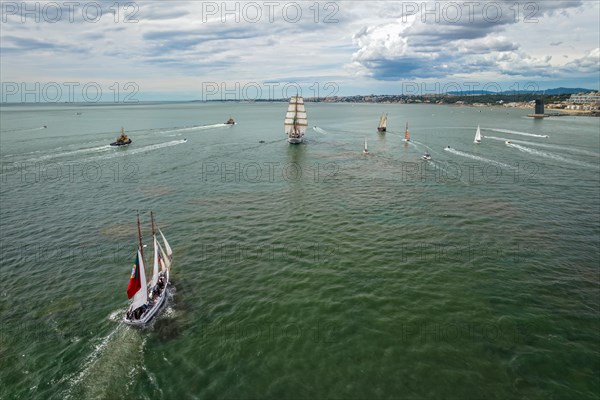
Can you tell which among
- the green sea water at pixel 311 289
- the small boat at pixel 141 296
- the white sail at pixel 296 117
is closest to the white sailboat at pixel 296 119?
Answer: the white sail at pixel 296 117

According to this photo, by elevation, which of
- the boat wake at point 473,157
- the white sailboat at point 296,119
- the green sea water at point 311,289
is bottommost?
the green sea water at point 311,289

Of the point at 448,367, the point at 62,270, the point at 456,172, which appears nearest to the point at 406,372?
the point at 448,367

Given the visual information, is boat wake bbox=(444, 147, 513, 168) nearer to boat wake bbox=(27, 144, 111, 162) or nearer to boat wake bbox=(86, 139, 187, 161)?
boat wake bbox=(86, 139, 187, 161)

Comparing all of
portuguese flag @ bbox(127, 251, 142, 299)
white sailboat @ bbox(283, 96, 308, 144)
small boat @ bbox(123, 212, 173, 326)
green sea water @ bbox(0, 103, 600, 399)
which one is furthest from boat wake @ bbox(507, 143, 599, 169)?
portuguese flag @ bbox(127, 251, 142, 299)

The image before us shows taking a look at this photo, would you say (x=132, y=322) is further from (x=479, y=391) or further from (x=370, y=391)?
(x=479, y=391)

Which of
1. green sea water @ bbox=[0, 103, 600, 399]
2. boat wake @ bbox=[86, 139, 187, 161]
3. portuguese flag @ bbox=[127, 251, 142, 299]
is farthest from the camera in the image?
boat wake @ bbox=[86, 139, 187, 161]

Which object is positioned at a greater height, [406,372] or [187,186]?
[187,186]

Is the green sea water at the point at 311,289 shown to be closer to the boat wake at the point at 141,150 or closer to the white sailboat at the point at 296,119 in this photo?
the boat wake at the point at 141,150

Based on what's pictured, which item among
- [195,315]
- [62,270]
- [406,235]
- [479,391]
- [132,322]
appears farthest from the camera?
[406,235]

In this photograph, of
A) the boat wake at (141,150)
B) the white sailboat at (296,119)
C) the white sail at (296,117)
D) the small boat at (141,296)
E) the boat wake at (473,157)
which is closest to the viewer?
the small boat at (141,296)
